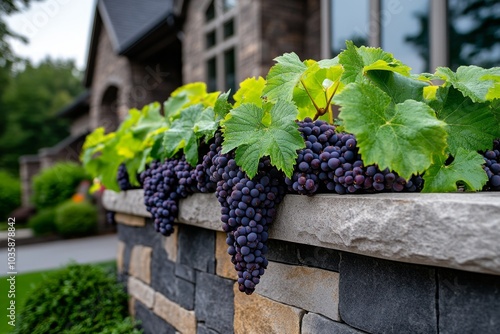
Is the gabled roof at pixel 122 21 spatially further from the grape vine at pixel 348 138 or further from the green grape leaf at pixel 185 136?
the grape vine at pixel 348 138

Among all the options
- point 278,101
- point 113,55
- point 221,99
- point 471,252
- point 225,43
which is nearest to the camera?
point 471,252

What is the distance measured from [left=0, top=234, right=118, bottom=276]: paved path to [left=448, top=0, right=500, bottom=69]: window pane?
528 centimetres

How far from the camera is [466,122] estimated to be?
42.9 inches

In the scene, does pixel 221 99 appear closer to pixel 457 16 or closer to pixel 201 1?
pixel 457 16

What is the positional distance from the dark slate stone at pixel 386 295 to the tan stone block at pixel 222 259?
51cm

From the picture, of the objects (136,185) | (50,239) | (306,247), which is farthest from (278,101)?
(50,239)

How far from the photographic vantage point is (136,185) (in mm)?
2186

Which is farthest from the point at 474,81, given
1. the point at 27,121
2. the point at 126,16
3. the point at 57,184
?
the point at 27,121

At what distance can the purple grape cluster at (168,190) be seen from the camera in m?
1.57

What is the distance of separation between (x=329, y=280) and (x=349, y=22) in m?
4.02

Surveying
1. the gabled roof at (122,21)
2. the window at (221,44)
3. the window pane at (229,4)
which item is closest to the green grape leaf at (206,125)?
the window at (221,44)

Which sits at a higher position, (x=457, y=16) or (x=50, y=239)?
(x=457, y=16)

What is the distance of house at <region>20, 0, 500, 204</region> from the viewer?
12.2 ft

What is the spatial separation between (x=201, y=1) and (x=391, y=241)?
603cm
